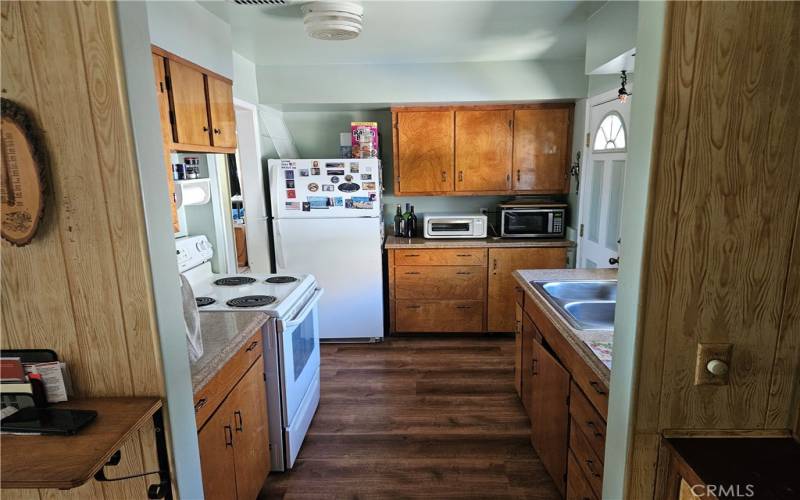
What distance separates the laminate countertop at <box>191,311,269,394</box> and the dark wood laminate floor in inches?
35.0

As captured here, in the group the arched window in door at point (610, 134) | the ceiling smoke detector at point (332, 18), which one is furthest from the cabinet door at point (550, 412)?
the ceiling smoke detector at point (332, 18)

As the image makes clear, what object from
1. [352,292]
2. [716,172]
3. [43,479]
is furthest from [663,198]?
[352,292]

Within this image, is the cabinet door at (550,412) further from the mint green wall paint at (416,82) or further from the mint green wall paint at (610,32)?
the mint green wall paint at (416,82)

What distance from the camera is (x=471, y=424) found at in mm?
2688

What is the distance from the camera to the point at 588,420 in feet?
5.26

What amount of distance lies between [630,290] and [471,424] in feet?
6.31

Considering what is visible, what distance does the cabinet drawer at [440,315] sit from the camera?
13.0 feet

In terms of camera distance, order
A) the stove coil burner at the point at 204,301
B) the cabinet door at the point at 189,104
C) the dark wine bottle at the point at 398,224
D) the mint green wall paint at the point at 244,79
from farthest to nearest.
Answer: the dark wine bottle at the point at 398,224 < the mint green wall paint at the point at 244,79 < the stove coil burner at the point at 204,301 < the cabinet door at the point at 189,104

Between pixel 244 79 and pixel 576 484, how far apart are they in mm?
3306

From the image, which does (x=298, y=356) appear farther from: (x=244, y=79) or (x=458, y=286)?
(x=244, y=79)

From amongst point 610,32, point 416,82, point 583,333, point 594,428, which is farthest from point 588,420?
point 416,82

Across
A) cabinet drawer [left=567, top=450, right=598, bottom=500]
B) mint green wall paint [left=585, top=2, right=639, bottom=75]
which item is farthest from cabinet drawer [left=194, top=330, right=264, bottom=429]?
mint green wall paint [left=585, top=2, right=639, bottom=75]

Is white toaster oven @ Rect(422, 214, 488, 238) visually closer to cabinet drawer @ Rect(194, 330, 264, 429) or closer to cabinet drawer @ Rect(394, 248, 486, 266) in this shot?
cabinet drawer @ Rect(394, 248, 486, 266)

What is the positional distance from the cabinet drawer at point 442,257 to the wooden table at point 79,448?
288 centimetres
